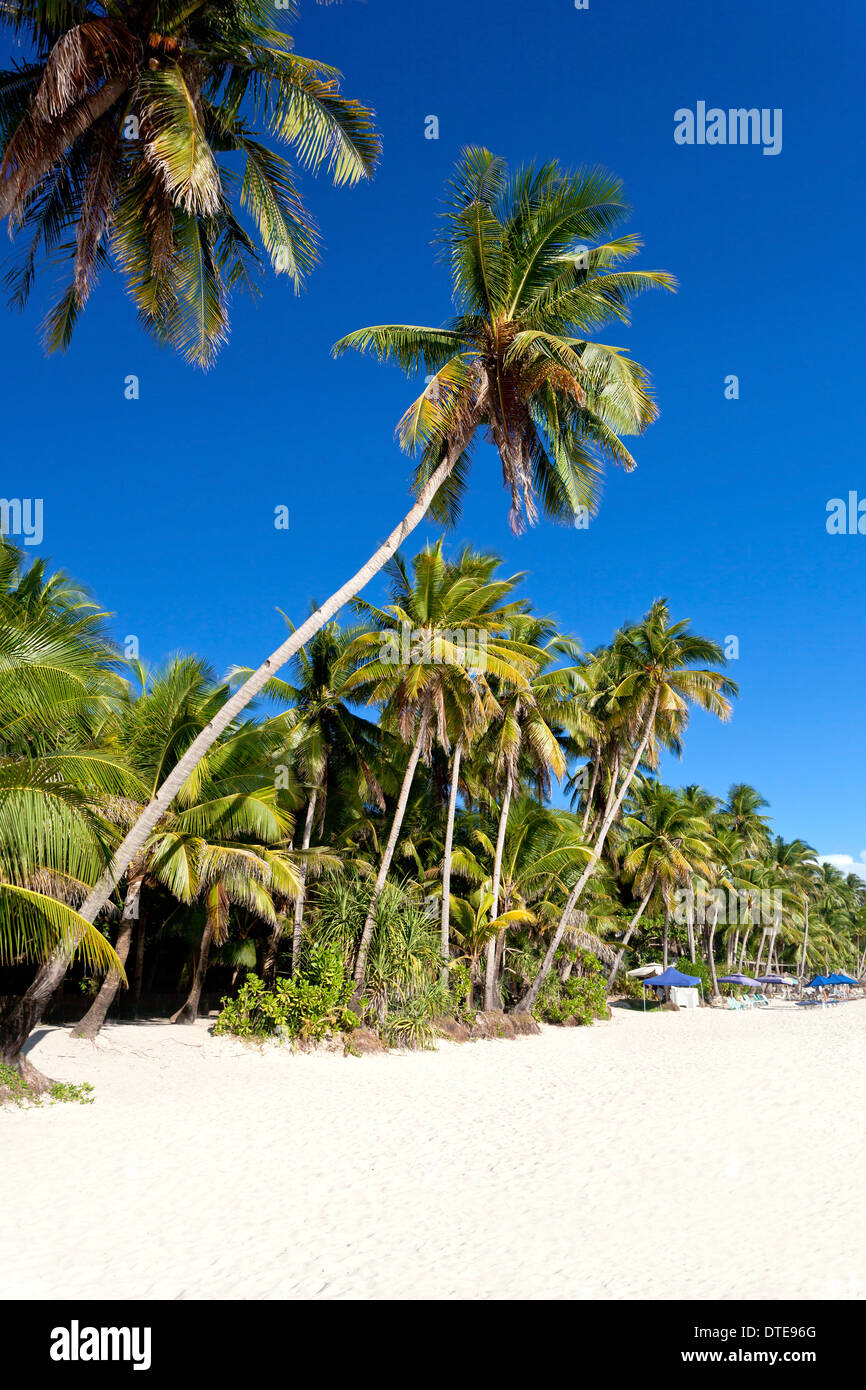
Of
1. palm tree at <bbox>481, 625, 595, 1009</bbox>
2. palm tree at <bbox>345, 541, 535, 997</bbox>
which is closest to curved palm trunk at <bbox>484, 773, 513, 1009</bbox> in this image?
palm tree at <bbox>481, 625, 595, 1009</bbox>

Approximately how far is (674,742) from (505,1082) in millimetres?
17764

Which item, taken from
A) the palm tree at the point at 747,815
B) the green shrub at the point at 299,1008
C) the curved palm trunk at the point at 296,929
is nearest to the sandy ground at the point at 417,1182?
the green shrub at the point at 299,1008

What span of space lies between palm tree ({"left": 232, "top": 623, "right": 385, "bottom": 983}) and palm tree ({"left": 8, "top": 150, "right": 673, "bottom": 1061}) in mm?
6505

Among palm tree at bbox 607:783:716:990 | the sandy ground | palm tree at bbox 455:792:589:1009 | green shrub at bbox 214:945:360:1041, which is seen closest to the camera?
the sandy ground

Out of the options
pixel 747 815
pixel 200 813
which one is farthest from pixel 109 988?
pixel 747 815

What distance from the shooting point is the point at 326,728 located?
64.5 ft

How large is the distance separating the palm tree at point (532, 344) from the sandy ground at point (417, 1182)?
188 inches

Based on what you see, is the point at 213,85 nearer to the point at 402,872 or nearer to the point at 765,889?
the point at 402,872

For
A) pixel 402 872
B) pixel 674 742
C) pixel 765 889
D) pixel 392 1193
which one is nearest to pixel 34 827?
pixel 392 1193

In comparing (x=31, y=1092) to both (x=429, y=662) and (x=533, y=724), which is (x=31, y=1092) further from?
(x=533, y=724)

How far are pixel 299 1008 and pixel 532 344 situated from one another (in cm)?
1298

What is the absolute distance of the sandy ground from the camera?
5.41 meters

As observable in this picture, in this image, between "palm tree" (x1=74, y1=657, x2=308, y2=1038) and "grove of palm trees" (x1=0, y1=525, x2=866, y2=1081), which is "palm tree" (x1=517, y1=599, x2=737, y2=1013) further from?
"palm tree" (x1=74, y1=657, x2=308, y2=1038)
